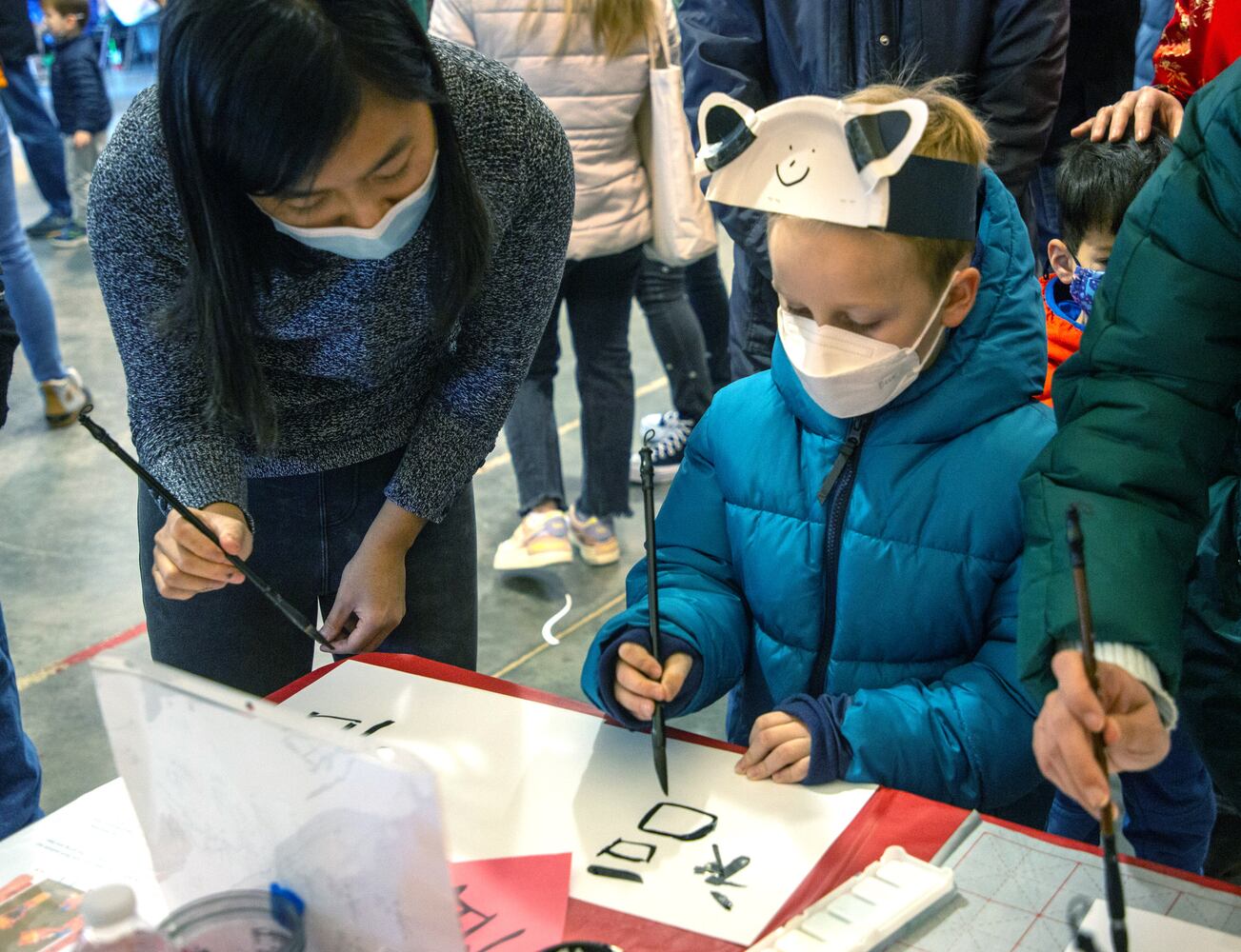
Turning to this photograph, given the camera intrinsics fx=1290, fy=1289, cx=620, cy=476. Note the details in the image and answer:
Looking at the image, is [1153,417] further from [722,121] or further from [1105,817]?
[722,121]

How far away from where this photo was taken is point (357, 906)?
0.79 meters

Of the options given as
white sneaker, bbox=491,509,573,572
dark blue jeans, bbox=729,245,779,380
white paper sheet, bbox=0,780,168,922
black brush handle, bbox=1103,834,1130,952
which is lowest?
white sneaker, bbox=491,509,573,572

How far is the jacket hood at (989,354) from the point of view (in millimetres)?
1169

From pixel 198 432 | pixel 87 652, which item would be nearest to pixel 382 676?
pixel 198 432

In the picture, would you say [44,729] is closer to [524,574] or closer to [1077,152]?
[524,574]

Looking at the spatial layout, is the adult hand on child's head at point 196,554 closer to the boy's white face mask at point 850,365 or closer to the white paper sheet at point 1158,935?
the boy's white face mask at point 850,365

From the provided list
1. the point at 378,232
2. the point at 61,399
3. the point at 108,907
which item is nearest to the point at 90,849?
the point at 108,907

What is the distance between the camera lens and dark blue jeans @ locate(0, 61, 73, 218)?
520cm

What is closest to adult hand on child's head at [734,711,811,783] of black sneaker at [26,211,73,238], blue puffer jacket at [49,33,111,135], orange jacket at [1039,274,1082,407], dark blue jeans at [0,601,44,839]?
orange jacket at [1039,274,1082,407]

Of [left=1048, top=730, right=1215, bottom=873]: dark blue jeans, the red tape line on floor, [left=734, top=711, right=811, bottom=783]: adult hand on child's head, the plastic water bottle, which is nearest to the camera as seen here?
the plastic water bottle

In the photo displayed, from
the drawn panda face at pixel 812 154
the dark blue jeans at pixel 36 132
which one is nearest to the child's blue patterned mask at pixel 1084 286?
the drawn panda face at pixel 812 154

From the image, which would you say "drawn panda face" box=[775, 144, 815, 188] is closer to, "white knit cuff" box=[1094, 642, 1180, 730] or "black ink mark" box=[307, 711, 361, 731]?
"white knit cuff" box=[1094, 642, 1180, 730]

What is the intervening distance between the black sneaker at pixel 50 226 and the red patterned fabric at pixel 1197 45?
16.7ft

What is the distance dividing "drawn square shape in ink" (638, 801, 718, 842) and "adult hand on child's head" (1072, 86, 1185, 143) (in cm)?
113
